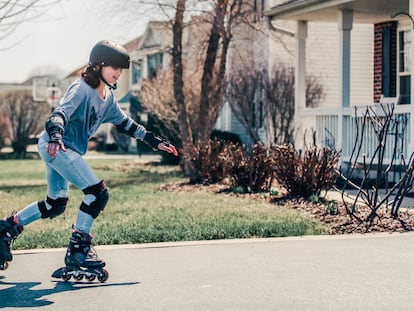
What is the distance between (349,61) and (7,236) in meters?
10.9

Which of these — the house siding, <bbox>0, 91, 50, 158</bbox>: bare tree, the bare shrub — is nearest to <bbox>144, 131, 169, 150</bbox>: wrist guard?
the bare shrub

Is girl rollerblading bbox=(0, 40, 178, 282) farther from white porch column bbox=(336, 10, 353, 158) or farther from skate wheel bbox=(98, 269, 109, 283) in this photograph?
white porch column bbox=(336, 10, 353, 158)

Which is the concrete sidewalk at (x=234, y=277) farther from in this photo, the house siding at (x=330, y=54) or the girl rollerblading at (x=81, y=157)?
the house siding at (x=330, y=54)

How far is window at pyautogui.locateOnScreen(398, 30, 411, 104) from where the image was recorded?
1790 cm

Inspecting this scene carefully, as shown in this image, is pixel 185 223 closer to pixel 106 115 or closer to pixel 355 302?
pixel 106 115

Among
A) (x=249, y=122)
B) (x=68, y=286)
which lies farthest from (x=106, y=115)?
(x=249, y=122)

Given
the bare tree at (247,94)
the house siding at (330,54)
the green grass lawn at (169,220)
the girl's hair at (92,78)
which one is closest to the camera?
the girl's hair at (92,78)

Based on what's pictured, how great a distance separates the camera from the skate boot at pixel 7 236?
6.54m

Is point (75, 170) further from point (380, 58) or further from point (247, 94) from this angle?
point (247, 94)

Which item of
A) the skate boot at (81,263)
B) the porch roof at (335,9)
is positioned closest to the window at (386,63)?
the porch roof at (335,9)

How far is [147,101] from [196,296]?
20.2 meters

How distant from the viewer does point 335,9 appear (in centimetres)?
1625

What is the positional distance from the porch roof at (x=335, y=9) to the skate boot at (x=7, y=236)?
10.2 metres

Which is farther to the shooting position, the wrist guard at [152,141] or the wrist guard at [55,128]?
the wrist guard at [152,141]
